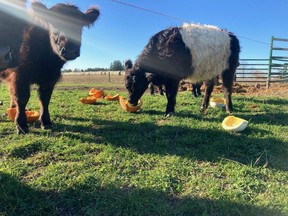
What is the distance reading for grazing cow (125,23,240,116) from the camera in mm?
7188

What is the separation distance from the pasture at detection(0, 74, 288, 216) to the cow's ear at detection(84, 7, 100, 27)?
1.96 m

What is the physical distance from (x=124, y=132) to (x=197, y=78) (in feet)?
10.6

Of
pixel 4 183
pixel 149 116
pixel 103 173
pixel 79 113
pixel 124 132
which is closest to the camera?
pixel 4 183

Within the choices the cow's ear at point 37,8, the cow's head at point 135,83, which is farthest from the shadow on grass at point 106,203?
the cow's head at point 135,83

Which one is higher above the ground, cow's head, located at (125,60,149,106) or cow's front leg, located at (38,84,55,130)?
cow's head, located at (125,60,149,106)

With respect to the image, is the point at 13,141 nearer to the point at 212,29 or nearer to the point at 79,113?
the point at 79,113

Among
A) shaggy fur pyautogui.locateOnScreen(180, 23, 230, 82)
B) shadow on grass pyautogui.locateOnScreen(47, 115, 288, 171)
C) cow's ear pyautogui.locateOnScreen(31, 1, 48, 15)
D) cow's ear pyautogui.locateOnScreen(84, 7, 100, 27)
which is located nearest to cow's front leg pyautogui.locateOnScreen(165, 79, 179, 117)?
shaggy fur pyautogui.locateOnScreen(180, 23, 230, 82)

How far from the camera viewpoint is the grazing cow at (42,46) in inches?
198

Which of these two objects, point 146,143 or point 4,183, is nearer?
point 4,183

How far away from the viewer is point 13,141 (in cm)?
486

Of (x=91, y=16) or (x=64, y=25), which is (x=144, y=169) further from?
(x=91, y=16)

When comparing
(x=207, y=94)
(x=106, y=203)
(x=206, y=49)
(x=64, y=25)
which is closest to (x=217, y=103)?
(x=207, y=94)

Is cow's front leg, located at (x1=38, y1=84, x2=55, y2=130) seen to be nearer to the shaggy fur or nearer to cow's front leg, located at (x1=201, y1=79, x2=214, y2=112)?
the shaggy fur

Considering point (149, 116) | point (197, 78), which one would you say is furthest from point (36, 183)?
point (197, 78)
